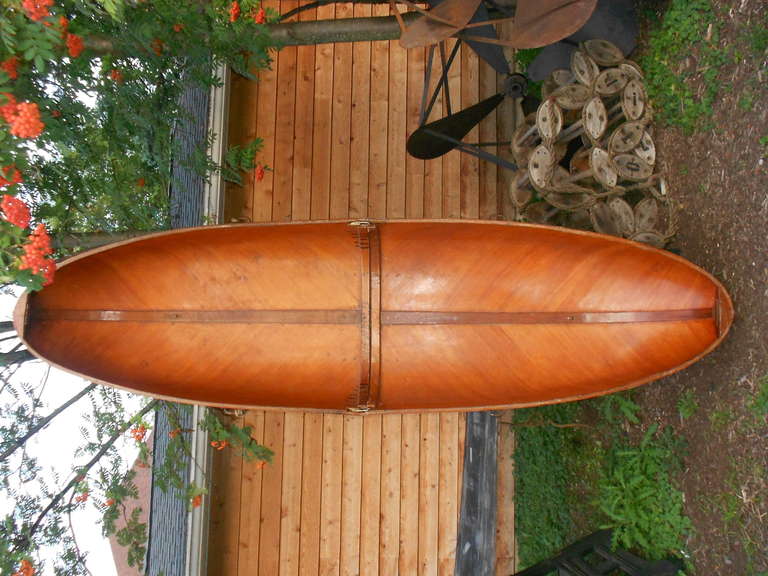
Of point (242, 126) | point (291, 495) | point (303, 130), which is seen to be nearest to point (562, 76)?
point (303, 130)

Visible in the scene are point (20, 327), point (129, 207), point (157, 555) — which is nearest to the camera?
point (20, 327)

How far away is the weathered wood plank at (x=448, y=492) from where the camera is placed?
4.11 meters

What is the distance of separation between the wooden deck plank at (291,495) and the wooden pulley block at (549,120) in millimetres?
2737

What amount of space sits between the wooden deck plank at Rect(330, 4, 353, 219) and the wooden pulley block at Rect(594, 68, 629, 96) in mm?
2139

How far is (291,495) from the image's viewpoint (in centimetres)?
411

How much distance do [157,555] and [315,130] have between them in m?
3.59

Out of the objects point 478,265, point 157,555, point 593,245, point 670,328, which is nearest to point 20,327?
point 478,265

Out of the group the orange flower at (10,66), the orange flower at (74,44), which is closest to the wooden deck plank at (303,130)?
the orange flower at (74,44)

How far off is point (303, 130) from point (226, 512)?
319cm

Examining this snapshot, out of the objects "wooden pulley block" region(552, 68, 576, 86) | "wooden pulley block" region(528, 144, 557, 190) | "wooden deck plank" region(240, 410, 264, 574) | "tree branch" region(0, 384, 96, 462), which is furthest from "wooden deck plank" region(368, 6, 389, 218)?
"tree branch" region(0, 384, 96, 462)

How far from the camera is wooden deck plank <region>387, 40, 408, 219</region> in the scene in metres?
4.40

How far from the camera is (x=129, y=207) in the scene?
106 inches

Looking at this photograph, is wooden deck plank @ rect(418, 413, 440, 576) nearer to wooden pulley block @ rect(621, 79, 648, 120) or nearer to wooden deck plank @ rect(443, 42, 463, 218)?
wooden deck plank @ rect(443, 42, 463, 218)

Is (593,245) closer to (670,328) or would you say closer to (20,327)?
(670,328)
